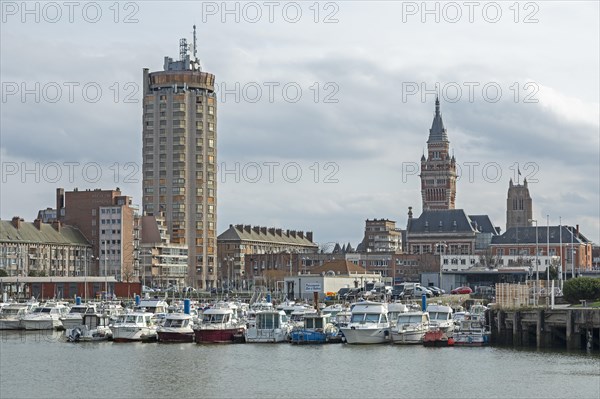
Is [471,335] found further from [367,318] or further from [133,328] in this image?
[133,328]

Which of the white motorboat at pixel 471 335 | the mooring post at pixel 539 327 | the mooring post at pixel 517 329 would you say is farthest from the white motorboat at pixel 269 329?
the mooring post at pixel 539 327

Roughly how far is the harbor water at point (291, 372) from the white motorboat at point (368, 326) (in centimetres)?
136

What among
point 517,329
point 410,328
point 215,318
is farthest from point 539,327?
point 215,318

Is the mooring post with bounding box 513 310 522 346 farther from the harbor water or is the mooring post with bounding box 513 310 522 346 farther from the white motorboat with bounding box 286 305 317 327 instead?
the white motorboat with bounding box 286 305 317 327

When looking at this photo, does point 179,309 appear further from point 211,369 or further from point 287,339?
point 211,369

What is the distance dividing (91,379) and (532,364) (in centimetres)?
3016

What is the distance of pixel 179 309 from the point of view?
126m

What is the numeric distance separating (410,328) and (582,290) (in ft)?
76.6

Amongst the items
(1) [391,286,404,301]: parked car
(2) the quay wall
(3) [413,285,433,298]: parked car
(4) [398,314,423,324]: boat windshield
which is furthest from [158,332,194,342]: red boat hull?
(3) [413,285,433,298]: parked car

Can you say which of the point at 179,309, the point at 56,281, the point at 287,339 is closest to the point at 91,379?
the point at 287,339

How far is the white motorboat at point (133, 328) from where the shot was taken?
332 ft

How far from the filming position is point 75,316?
118625 mm

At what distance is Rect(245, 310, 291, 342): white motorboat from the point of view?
A: 9906cm

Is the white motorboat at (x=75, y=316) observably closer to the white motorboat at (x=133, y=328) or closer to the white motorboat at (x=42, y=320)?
the white motorboat at (x=42, y=320)
